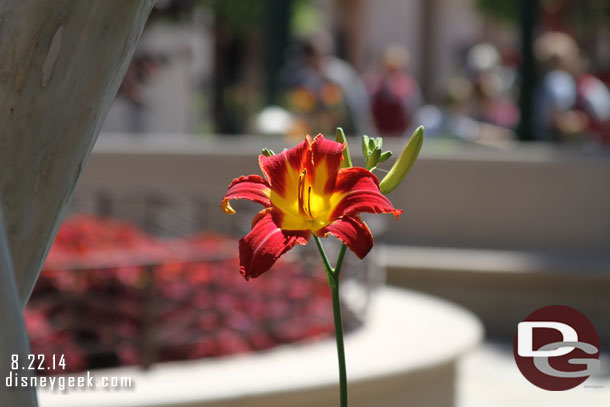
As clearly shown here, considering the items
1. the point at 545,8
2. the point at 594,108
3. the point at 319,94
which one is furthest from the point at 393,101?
the point at 545,8

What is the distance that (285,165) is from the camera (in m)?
1.17

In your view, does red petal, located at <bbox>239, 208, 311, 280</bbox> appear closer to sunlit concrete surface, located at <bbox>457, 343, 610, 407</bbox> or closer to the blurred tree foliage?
sunlit concrete surface, located at <bbox>457, 343, 610, 407</bbox>

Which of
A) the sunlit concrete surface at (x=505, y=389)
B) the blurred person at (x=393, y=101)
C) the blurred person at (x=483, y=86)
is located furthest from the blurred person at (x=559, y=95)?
the sunlit concrete surface at (x=505, y=389)

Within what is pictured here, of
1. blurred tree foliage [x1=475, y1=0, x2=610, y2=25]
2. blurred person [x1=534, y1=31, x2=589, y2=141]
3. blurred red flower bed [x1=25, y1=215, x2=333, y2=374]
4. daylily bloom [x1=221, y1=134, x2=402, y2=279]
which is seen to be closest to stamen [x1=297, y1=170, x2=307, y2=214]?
daylily bloom [x1=221, y1=134, x2=402, y2=279]

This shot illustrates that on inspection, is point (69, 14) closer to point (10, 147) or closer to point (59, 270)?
point (10, 147)

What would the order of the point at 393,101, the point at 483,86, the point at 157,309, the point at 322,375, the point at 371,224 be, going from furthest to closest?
1. the point at 393,101
2. the point at 483,86
3. the point at 371,224
4. the point at 157,309
5. the point at 322,375

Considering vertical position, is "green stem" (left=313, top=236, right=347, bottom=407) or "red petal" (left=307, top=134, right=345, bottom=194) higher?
"red petal" (left=307, top=134, right=345, bottom=194)

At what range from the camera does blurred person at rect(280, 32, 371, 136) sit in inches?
336

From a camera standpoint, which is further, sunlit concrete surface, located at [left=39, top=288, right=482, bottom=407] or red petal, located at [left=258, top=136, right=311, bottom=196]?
sunlit concrete surface, located at [left=39, top=288, right=482, bottom=407]

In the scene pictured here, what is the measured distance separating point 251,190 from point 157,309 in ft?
9.46

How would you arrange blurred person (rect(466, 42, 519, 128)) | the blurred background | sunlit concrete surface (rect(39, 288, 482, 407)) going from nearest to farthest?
Result: sunlit concrete surface (rect(39, 288, 482, 407)), the blurred background, blurred person (rect(466, 42, 519, 128))

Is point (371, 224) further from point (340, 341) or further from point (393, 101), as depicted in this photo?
point (393, 101)

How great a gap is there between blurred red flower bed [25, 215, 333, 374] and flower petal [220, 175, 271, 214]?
2.64 meters

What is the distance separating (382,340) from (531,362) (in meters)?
2.86
